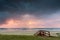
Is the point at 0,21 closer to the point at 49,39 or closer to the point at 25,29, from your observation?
the point at 25,29

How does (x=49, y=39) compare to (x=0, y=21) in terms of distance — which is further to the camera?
(x=0, y=21)

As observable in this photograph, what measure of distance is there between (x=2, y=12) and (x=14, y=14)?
407 mm

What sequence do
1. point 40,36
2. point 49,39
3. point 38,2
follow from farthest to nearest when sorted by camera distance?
point 38,2, point 40,36, point 49,39

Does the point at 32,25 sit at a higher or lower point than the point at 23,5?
lower

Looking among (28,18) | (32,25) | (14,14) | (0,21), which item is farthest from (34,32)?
(0,21)

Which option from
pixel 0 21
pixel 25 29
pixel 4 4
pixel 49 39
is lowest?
pixel 49 39

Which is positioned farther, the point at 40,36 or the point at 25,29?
the point at 25,29

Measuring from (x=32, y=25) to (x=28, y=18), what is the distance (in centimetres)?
27

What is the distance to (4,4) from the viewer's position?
12.8ft

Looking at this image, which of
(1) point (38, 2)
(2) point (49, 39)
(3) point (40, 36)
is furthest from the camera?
(1) point (38, 2)

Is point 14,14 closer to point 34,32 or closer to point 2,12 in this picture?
point 2,12

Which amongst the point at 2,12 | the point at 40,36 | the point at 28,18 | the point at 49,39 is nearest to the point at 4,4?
the point at 2,12

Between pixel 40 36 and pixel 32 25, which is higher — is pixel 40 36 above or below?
below

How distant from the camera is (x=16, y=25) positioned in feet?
12.9
